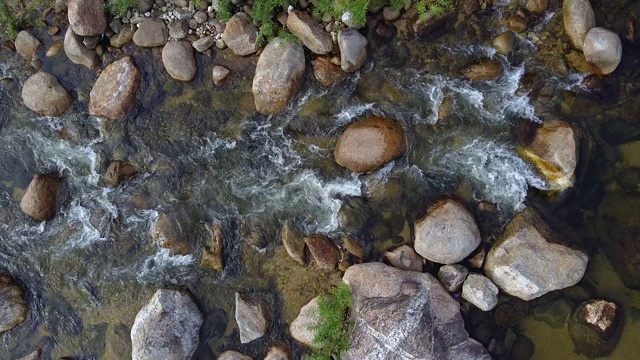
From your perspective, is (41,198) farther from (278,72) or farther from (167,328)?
(278,72)

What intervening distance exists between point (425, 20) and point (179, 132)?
17.9 feet

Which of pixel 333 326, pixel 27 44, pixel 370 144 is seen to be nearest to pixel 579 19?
pixel 370 144

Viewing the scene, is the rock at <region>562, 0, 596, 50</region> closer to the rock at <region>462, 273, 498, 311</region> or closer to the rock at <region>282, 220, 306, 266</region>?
the rock at <region>462, 273, 498, 311</region>

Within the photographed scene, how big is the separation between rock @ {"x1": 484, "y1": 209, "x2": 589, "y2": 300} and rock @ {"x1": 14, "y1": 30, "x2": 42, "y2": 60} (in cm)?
1031

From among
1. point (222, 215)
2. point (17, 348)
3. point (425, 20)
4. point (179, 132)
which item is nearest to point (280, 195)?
Answer: point (222, 215)

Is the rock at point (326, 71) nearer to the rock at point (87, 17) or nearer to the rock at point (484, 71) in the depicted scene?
the rock at point (484, 71)

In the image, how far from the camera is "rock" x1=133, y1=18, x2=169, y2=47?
392 inches

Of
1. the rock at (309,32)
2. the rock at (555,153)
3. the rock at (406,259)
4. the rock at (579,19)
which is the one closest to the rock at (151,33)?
the rock at (309,32)

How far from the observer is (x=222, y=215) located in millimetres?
9969

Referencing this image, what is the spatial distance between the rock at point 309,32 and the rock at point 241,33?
0.77 meters

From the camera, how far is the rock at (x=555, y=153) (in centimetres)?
930

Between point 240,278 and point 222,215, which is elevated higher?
point 222,215

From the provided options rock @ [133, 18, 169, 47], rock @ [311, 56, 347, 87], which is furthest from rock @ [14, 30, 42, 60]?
rock @ [311, 56, 347, 87]

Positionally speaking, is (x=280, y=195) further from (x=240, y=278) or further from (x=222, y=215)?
(x=240, y=278)
